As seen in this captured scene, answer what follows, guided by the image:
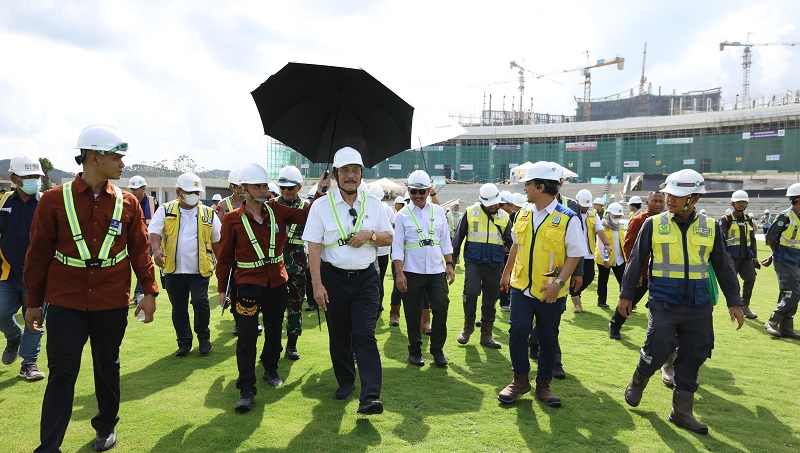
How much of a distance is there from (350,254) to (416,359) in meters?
2.13

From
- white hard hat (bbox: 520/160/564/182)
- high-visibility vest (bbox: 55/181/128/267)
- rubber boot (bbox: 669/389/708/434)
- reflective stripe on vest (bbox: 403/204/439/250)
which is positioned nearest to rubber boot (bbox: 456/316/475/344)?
reflective stripe on vest (bbox: 403/204/439/250)

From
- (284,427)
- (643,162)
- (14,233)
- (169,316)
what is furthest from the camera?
(643,162)

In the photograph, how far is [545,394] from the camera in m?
4.89

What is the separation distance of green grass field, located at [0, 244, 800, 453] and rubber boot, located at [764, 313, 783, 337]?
899mm

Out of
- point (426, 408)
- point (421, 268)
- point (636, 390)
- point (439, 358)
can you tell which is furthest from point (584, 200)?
point (426, 408)

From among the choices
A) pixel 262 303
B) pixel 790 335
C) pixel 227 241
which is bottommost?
pixel 790 335

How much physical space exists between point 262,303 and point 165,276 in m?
2.05

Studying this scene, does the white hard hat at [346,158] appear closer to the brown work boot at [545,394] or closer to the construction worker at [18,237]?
the brown work boot at [545,394]

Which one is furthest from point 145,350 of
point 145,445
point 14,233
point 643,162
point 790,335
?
point 643,162

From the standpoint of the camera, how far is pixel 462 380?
555cm

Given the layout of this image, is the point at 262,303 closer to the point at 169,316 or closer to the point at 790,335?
the point at 169,316

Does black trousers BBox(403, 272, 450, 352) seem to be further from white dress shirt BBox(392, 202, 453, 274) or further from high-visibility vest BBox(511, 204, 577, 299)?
high-visibility vest BBox(511, 204, 577, 299)

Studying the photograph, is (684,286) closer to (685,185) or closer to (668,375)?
(685,185)

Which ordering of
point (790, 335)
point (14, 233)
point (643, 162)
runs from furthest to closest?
point (643, 162)
point (790, 335)
point (14, 233)
